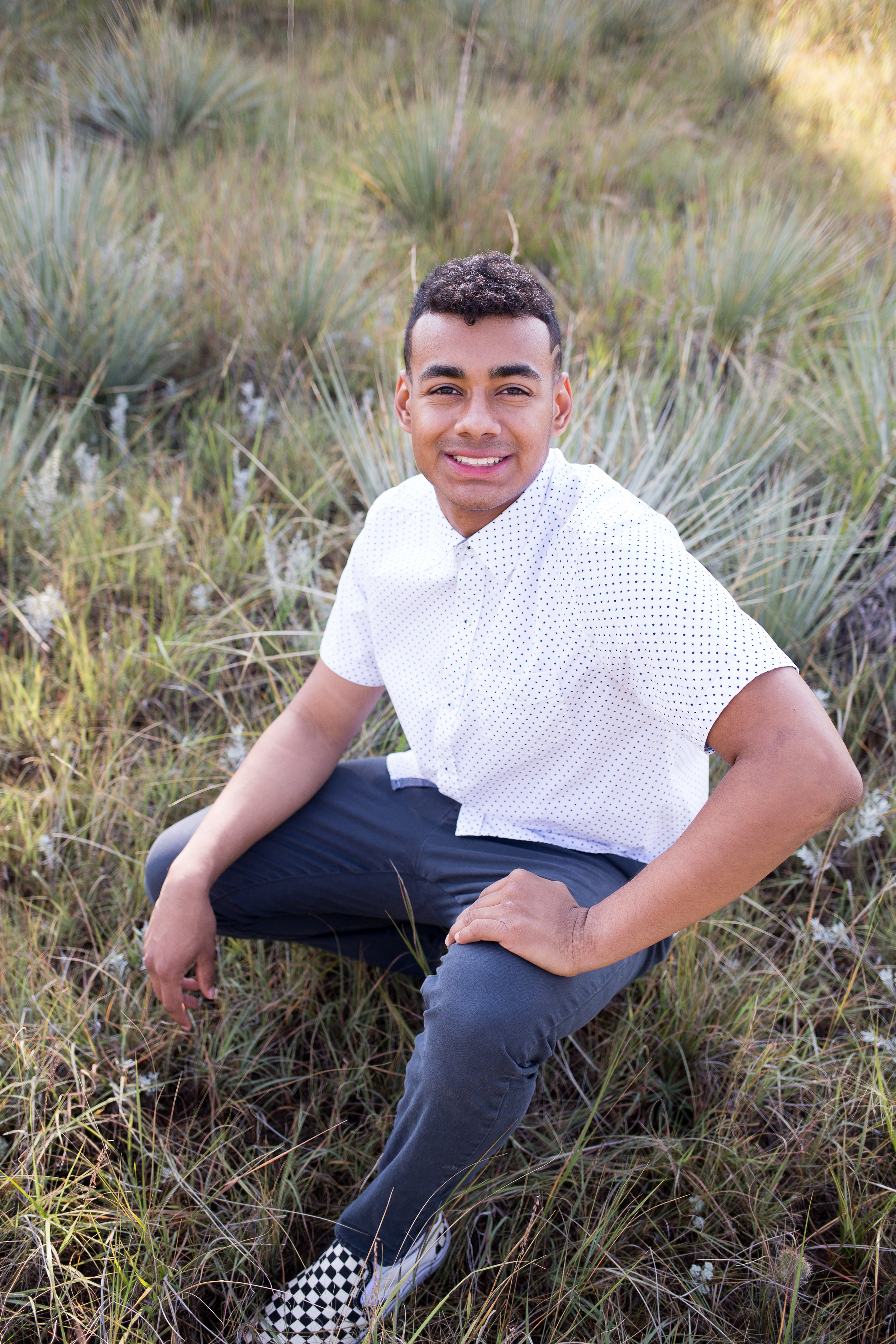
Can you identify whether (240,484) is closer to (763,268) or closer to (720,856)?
(720,856)

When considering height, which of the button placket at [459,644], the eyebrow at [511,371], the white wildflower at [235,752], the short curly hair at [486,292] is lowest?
the white wildflower at [235,752]

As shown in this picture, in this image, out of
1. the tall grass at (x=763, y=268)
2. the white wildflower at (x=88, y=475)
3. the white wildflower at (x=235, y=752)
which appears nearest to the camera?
the white wildflower at (x=235, y=752)

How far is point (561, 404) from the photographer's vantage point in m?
1.83

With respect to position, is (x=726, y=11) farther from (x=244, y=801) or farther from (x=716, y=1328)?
(x=716, y=1328)

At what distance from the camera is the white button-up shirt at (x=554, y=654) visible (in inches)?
55.7

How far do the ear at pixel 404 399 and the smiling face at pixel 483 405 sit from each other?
0.33ft

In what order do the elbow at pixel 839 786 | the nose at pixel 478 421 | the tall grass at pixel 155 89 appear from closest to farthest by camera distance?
1. the elbow at pixel 839 786
2. the nose at pixel 478 421
3. the tall grass at pixel 155 89

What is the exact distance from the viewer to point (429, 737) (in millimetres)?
1911

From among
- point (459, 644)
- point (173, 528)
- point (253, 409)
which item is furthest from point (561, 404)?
point (253, 409)

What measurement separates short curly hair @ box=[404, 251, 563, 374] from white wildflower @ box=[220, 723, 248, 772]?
1223 mm

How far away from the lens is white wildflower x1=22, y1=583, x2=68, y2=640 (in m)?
2.73

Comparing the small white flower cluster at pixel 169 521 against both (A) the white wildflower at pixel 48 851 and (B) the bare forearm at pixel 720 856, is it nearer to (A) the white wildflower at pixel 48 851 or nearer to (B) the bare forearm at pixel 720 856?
(A) the white wildflower at pixel 48 851

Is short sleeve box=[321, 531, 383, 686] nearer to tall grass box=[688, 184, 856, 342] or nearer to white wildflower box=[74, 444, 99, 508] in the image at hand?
white wildflower box=[74, 444, 99, 508]

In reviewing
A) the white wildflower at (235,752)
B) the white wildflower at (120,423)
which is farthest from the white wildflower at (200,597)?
the white wildflower at (120,423)
